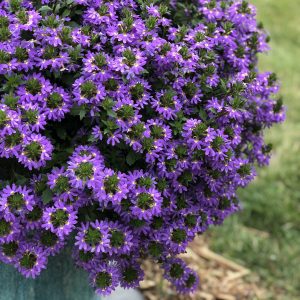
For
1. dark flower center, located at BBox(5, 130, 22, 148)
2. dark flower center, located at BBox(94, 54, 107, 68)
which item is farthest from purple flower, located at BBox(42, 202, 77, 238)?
dark flower center, located at BBox(94, 54, 107, 68)

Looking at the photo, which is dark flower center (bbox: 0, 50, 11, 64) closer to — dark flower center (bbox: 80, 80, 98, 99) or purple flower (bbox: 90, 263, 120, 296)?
dark flower center (bbox: 80, 80, 98, 99)

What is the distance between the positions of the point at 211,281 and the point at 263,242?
1.41 feet

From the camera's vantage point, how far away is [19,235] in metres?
1.83

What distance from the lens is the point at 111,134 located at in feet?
5.85

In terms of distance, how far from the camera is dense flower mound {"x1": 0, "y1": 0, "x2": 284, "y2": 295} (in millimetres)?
1740

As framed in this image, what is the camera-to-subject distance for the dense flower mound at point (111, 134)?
1.74 metres

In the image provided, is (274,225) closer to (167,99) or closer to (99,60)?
(167,99)

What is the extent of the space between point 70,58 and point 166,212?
0.61 m

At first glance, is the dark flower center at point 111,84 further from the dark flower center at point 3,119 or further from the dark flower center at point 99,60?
the dark flower center at point 3,119

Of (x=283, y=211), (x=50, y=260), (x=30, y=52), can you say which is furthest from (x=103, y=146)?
(x=283, y=211)

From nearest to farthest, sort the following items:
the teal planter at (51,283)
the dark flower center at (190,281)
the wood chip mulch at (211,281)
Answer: the teal planter at (51,283)
the dark flower center at (190,281)
the wood chip mulch at (211,281)

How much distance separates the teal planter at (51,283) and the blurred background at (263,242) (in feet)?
2.72

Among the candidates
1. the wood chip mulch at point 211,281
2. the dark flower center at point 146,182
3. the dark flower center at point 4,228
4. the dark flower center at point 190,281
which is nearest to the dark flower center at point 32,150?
the dark flower center at point 4,228

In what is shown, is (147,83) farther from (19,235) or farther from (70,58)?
(19,235)
